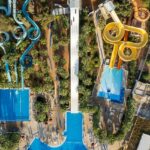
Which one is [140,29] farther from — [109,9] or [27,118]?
[27,118]

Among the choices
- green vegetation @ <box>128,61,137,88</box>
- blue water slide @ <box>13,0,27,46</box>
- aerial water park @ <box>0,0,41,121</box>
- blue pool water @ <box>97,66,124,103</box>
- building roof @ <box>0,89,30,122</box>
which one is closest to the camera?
blue water slide @ <box>13,0,27,46</box>

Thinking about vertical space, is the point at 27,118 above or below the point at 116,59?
below

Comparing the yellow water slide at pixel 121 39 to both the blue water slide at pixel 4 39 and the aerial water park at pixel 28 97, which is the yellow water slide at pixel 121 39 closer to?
the aerial water park at pixel 28 97

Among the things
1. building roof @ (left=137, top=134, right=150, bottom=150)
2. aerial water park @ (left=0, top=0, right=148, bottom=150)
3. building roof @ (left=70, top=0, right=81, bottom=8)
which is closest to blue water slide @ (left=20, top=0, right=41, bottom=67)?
aerial water park @ (left=0, top=0, right=148, bottom=150)

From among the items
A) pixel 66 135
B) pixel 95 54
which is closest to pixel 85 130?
pixel 66 135

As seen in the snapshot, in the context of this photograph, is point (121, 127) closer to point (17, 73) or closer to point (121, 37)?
point (121, 37)

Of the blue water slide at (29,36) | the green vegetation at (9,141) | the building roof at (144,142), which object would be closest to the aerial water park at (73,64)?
the blue water slide at (29,36)

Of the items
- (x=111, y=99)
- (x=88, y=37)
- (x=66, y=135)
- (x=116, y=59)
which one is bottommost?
(x=66, y=135)

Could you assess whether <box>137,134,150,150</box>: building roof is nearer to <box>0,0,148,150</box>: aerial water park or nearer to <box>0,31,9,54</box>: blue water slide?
<box>0,0,148,150</box>: aerial water park
